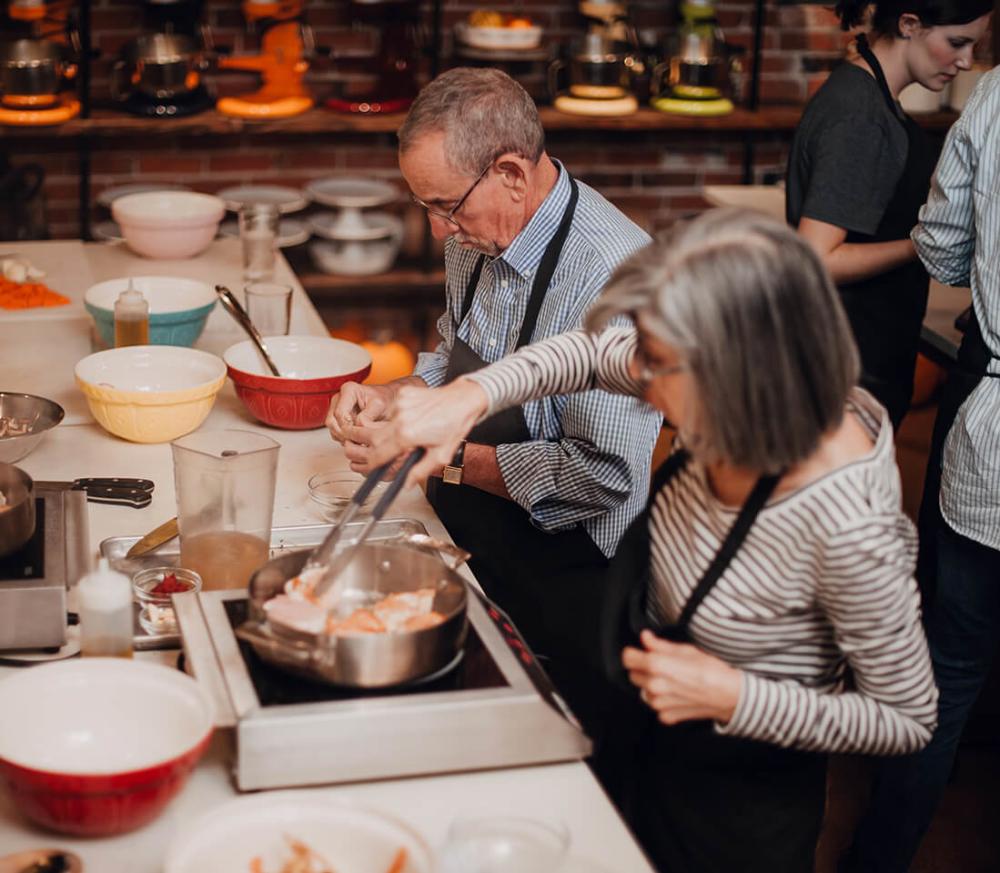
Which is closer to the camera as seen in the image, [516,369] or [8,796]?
[8,796]

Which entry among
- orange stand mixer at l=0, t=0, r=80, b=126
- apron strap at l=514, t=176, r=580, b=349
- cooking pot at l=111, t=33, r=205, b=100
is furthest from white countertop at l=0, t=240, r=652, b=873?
cooking pot at l=111, t=33, r=205, b=100

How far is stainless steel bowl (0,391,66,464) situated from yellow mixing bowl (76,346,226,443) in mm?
77

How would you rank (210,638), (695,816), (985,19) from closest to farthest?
(210,638)
(695,816)
(985,19)

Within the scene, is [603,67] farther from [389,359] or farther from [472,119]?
[472,119]

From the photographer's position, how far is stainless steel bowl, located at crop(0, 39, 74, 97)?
13.9 feet

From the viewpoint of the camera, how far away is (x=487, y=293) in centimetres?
241

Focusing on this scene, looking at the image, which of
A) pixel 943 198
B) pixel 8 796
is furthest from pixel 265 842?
pixel 943 198

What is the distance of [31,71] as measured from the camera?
14.1 ft

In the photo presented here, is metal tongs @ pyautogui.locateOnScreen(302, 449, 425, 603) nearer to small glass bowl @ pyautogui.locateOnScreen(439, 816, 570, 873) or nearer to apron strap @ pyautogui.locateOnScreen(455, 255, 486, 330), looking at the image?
small glass bowl @ pyautogui.locateOnScreen(439, 816, 570, 873)

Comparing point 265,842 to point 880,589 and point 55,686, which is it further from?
point 880,589

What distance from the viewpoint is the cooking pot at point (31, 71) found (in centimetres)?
425

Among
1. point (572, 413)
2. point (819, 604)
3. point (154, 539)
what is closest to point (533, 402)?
point (572, 413)

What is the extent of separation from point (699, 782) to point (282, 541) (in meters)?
0.72

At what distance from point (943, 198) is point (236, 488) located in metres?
1.41
